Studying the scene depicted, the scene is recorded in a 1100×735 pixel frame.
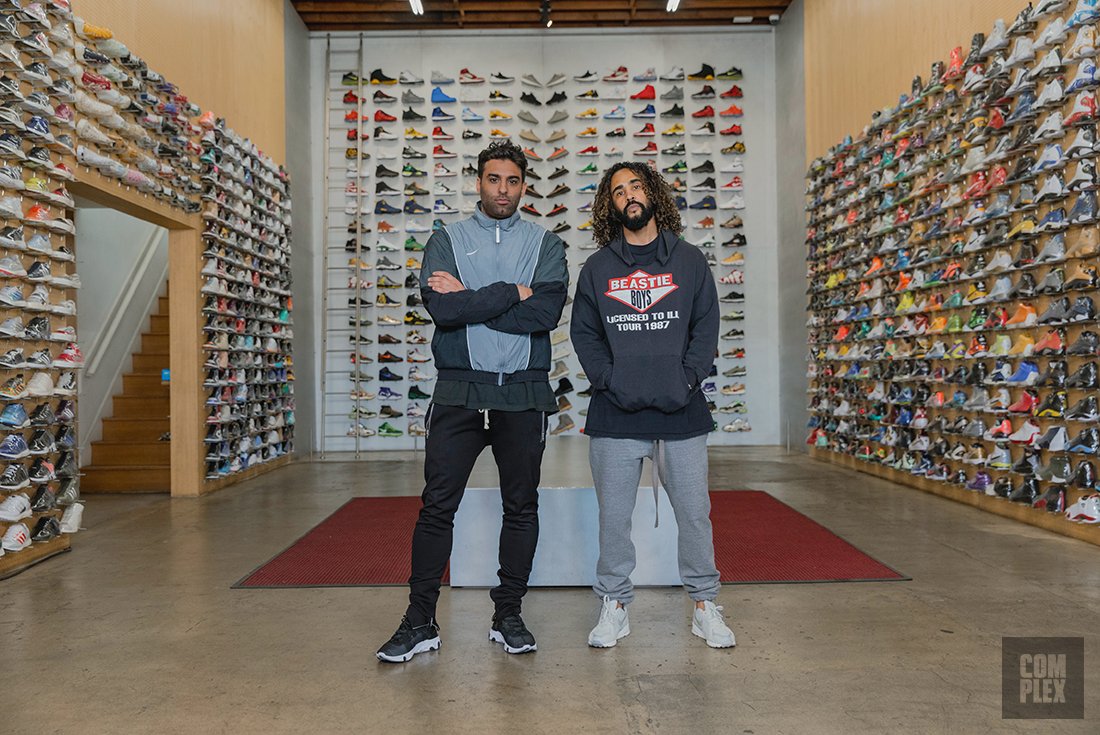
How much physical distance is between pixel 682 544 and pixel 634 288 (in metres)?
0.86

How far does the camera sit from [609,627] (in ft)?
9.70

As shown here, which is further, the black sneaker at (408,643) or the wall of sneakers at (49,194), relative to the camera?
the wall of sneakers at (49,194)

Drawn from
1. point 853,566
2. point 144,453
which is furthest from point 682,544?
point 144,453

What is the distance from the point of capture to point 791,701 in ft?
8.06

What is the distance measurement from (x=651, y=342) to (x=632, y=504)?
56 centimetres

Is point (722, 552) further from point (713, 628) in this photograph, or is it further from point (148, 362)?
point (148, 362)

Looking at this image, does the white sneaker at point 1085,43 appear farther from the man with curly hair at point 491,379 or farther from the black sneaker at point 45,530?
the black sneaker at point 45,530

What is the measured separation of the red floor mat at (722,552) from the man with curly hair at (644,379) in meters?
1.06

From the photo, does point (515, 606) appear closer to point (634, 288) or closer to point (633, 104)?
point (634, 288)

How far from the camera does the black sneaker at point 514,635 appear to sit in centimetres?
289

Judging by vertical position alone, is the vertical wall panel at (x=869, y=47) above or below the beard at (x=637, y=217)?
above

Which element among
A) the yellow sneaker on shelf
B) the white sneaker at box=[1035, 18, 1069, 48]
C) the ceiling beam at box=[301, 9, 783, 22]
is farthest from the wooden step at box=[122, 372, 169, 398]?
the white sneaker at box=[1035, 18, 1069, 48]

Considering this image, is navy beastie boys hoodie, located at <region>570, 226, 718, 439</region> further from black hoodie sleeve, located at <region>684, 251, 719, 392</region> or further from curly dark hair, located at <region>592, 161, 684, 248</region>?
curly dark hair, located at <region>592, 161, 684, 248</region>

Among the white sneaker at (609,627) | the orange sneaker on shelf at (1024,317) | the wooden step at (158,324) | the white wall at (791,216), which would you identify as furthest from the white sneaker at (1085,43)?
the wooden step at (158,324)
